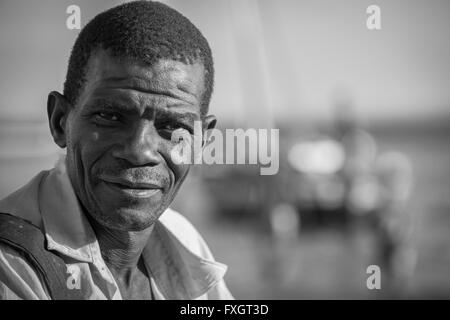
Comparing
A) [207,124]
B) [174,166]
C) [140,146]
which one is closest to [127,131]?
[140,146]

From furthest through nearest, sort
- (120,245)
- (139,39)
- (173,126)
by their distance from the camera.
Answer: (120,245)
(173,126)
(139,39)

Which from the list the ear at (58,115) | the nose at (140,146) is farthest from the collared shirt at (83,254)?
the nose at (140,146)

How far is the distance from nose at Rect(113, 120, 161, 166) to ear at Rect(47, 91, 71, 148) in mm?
226

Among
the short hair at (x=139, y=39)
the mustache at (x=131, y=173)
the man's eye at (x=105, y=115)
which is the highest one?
the short hair at (x=139, y=39)

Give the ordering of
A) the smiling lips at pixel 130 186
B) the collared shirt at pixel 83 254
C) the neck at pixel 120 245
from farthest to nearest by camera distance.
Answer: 1. the neck at pixel 120 245
2. the smiling lips at pixel 130 186
3. the collared shirt at pixel 83 254

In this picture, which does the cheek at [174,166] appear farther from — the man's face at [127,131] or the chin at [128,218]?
the chin at [128,218]

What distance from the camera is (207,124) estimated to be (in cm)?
199

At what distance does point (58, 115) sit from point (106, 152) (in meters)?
0.23

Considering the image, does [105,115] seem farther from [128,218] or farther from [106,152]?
[128,218]

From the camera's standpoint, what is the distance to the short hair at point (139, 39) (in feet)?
5.69

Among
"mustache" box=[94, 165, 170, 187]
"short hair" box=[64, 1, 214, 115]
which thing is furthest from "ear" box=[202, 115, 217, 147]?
"mustache" box=[94, 165, 170, 187]

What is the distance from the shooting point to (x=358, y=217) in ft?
33.4

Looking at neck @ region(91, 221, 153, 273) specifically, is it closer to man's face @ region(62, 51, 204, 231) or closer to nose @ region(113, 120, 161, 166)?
man's face @ region(62, 51, 204, 231)
